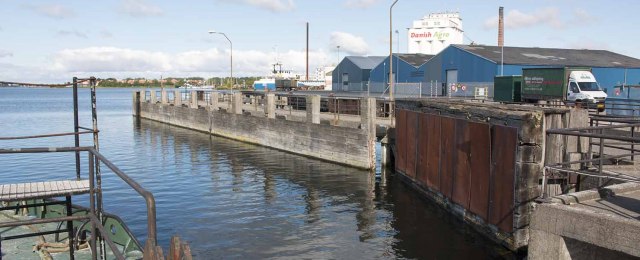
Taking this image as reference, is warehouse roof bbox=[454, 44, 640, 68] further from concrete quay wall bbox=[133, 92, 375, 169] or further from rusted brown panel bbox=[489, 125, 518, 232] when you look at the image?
rusted brown panel bbox=[489, 125, 518, 232]

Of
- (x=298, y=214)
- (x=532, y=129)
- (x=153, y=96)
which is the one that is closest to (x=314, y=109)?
(x=298, y=214)

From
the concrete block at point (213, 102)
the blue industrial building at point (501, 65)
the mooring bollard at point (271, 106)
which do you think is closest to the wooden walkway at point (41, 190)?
the mooring bollard at point (271, 106)

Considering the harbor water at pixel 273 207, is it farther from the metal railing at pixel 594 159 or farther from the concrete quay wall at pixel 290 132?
the metal railing at pixel 594 159

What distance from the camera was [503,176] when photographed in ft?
42.9

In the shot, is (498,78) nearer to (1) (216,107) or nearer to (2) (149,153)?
(1) (216,107)

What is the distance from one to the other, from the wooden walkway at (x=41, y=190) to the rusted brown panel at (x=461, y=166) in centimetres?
1095

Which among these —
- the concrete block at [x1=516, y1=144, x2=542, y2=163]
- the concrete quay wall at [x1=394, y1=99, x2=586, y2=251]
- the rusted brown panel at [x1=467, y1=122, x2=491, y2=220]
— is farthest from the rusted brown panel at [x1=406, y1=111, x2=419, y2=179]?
the concrete block at [x1=516, y1=144, x2=542, y2=163]

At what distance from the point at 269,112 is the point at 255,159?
536cm

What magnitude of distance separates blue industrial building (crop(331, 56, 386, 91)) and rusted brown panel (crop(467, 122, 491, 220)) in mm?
60223

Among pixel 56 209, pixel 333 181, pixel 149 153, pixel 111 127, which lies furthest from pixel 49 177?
pixel 111 127

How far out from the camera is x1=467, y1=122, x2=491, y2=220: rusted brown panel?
46.2ft

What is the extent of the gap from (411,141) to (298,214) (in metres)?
6.66

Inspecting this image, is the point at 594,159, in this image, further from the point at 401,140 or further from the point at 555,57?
the point at 555,57

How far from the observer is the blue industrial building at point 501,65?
2047 inches
